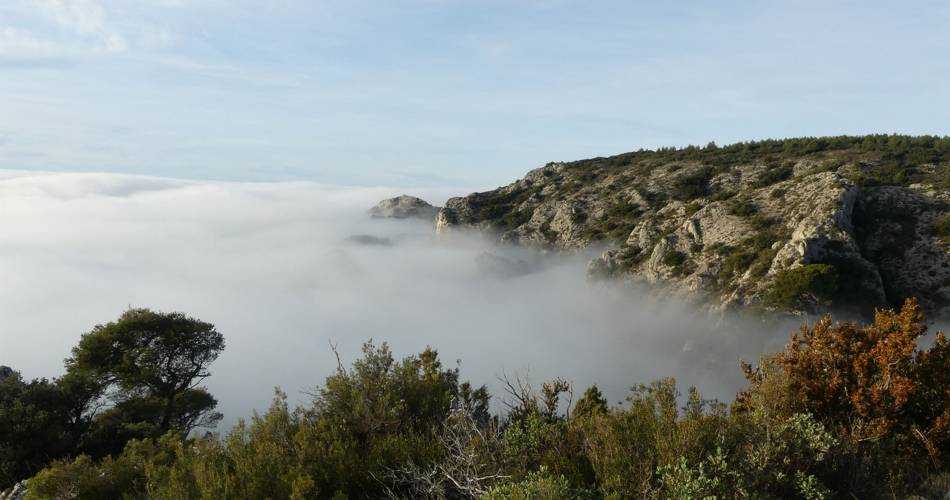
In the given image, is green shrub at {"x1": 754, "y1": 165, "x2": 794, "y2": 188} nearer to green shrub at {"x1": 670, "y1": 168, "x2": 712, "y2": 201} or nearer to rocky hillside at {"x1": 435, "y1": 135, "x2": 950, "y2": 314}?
rocky hillside at {"x1": 435, "y1": 135, "x2": 950, "y2": 314}

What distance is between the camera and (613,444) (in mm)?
8789

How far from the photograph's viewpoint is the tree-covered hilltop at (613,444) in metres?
8.48

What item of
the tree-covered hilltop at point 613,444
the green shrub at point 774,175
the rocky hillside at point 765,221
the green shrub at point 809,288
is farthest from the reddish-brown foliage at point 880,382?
the green shrub at point 774,175

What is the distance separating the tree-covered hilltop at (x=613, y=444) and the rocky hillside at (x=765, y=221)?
35.9m

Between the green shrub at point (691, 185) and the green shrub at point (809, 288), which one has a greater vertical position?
the green shrub at point (691, 185)

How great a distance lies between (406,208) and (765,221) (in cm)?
9890

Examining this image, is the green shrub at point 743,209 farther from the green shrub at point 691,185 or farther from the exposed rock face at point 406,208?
the exposed rock face at point 406,208

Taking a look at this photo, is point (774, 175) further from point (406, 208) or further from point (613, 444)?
point (406, 208)

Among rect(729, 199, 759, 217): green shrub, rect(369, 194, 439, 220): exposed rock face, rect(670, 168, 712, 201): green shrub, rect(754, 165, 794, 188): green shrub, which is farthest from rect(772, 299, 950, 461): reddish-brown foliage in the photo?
rect(369, 194, 439, 220): exposed rock face

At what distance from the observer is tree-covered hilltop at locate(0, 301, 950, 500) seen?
848 cm

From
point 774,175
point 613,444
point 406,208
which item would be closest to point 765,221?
point 774,175

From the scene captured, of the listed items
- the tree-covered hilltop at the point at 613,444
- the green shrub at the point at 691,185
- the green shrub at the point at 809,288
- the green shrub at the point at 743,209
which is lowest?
the green shrub at the point at 809,288

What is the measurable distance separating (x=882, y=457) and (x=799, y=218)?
50109 millimetres

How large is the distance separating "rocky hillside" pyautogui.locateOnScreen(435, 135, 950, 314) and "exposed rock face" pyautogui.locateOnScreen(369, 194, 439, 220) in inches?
1519
